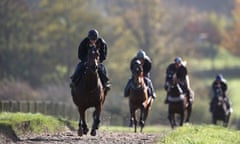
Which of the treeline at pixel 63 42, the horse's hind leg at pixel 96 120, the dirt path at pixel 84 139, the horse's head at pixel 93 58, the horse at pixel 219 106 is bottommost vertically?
the dirt path at pixel 84 139

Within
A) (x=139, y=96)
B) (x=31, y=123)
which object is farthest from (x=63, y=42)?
(x=31, y=123)

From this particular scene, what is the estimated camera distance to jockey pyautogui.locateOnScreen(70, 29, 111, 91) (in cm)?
1765

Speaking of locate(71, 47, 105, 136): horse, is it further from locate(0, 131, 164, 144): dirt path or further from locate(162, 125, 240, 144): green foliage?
locate(162, 125, 240, 144): green foliage

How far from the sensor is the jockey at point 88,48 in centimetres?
1765

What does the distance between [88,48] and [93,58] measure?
49.0 inches

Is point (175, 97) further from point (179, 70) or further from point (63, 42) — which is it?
point (63, 42)

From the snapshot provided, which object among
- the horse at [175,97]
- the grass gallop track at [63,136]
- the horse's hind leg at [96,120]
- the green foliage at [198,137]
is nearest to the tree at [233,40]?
the horse at [175,97]

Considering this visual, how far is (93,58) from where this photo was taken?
16.6 meters

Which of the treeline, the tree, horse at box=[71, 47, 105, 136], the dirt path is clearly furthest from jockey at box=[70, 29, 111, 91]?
the tree

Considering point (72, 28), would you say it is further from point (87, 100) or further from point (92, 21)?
point (87, 100)

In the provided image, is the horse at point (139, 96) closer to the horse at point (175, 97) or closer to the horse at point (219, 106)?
the horse at point (175, 97)

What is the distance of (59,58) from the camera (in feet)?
182

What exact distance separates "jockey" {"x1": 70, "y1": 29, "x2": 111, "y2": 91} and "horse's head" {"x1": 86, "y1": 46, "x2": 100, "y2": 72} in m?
0.69

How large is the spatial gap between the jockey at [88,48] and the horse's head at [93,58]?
2.26ft
